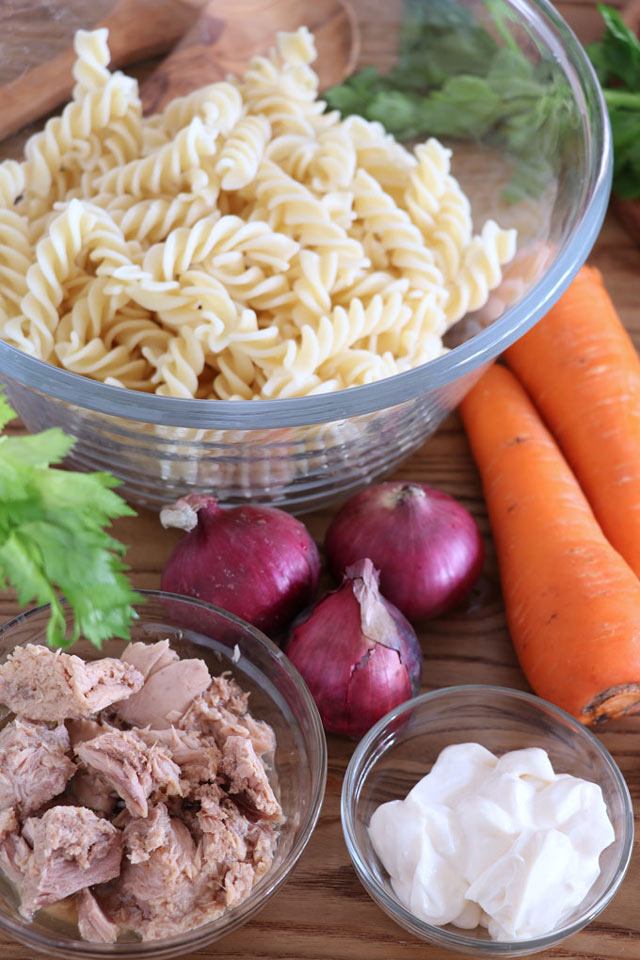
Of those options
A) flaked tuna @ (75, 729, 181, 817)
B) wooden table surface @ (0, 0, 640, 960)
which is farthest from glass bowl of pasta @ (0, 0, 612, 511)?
flaked tuna @ (75, 729, 181, 817)

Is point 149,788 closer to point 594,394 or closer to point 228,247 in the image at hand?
point 228,247

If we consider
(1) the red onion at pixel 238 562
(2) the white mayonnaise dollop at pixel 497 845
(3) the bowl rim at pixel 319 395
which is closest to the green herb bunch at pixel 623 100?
(3) the bowl rim at pixel 319 395

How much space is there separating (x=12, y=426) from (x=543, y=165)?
102 cm

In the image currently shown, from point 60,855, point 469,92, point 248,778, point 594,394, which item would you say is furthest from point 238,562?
point 469,92

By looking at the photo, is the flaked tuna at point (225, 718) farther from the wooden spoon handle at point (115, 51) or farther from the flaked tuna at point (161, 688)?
the wooden spoon handle at point (115, 51)

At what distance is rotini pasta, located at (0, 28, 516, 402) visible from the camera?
1.41 m

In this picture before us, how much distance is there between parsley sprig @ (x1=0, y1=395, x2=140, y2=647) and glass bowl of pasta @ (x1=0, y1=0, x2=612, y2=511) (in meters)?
0.29

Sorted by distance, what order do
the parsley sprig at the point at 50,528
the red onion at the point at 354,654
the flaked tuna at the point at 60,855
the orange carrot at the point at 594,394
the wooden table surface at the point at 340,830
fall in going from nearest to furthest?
the parsley sprig at the point at 50,528
the flaked tuna at the point at 60,855
the wooden table surface at the point at 340,830
the red onion at the point at 354,654
the orange carrot at the point at 594,394

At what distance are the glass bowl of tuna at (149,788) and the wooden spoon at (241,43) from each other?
1.13 meters

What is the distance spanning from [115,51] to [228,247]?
0.72 m

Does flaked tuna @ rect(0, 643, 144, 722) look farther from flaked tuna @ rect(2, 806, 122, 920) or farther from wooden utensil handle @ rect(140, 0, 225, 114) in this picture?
wooden utensil handle @ rect(140, 0, 225, 114)

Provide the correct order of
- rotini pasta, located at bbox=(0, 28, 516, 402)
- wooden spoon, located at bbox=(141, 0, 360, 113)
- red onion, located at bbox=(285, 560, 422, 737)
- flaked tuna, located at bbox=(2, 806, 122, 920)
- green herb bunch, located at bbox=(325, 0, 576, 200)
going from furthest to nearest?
1. wooden spoon, located at bbox=(141, 0, 360, 113)
2. green herb bunch, located at bbox=(325, 0, 576, 200)
3. rotini pasta, located at bbox=(0, 28, 516, 402)
4. red onion, located at bbox=(285, 560, 422, 737)
5. flaked tuna, located at bbox=(2, 806, 122, 920)

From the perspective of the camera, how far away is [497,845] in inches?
45.5

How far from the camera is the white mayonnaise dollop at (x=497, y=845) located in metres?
1.12
